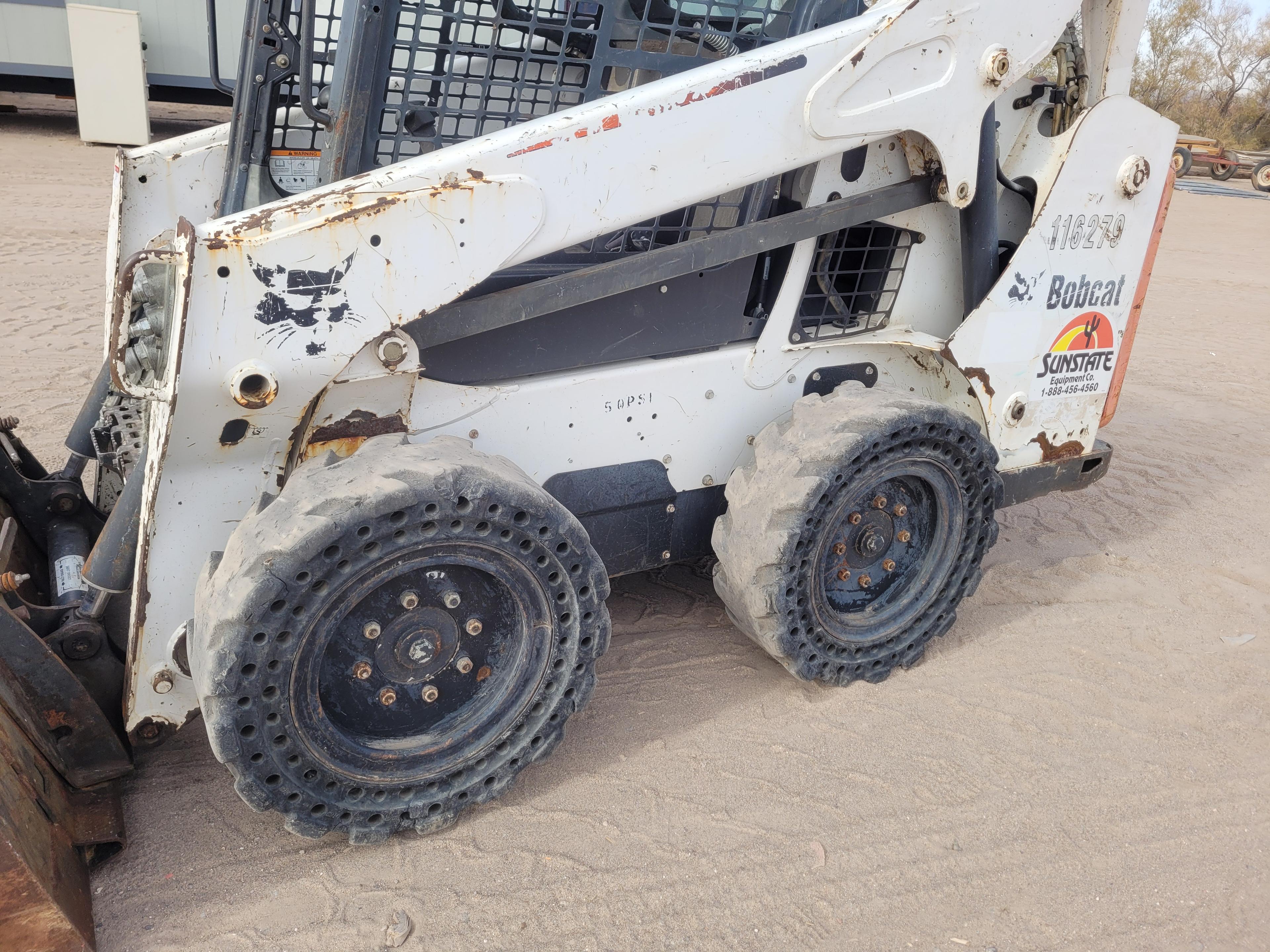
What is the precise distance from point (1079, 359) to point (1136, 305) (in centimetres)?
33

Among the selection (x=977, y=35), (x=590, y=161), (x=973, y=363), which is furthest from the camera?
(x=973, y=363)

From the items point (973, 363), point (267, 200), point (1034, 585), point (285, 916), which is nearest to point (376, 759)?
point (285, 916)

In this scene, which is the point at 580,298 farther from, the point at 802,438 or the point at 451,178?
the point at 802,438

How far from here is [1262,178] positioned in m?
19.6

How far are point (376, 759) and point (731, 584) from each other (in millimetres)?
1103

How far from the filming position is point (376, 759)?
231 cm

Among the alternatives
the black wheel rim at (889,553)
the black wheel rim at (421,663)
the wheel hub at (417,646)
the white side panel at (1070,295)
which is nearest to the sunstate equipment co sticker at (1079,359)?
the white side panel at (1070,295)

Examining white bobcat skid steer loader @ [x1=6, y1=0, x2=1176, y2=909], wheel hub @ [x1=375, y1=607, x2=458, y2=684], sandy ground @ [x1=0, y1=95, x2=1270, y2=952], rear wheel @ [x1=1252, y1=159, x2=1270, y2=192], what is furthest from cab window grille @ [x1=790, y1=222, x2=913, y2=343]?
rear wheel @ [x1=1252, y1=159, x2=1270, y2=192]

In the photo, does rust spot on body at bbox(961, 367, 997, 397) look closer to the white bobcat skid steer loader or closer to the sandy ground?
the white bobcat skid steer loader

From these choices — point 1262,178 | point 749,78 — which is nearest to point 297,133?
point 749,78

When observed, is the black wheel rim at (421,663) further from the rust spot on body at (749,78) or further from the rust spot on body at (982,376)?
the rust spot on body at (982,376)

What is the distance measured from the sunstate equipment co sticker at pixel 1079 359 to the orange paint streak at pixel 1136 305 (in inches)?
2.1

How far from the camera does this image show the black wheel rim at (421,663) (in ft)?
7.25

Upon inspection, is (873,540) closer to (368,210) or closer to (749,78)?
(749,78)
